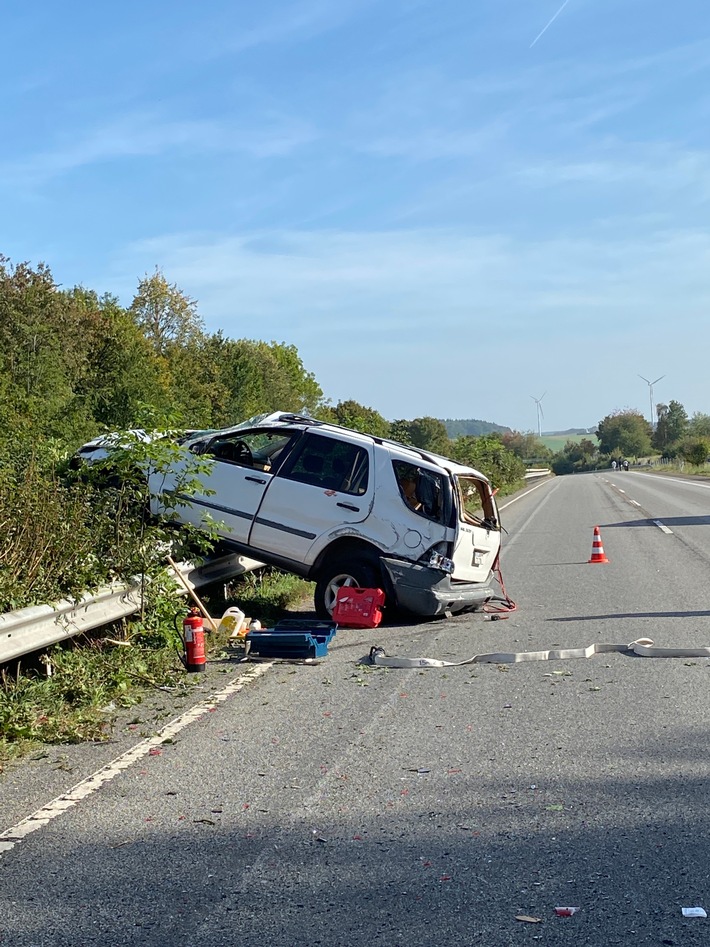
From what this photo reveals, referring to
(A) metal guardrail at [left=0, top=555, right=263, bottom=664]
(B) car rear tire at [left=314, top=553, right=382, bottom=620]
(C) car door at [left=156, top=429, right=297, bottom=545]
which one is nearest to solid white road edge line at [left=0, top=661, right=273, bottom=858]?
(A) metal guardrail at [left=0, top=555, right=263, bottom=664]

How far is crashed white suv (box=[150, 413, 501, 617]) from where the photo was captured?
11.1m

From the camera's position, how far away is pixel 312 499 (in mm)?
11336

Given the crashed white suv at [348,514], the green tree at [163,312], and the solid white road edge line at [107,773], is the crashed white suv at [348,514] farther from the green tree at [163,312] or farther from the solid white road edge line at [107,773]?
the green tree at [163,312]

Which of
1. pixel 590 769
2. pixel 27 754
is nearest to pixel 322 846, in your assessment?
pixel 590 769

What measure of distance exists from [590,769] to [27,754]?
3.36 metres

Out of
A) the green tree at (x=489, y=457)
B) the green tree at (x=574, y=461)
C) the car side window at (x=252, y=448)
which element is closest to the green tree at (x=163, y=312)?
the green tree at (x=489, y=457)

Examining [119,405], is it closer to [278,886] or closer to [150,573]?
[150,573]

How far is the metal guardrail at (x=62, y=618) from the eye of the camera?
7.11 m

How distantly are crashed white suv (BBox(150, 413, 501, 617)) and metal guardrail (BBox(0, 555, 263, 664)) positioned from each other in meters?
1.15

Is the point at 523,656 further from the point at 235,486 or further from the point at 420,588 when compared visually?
the point at 235,486

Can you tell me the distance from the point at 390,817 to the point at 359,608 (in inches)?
231

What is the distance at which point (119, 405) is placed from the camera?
4612 centimetres

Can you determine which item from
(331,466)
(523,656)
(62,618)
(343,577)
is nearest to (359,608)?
(343,577)

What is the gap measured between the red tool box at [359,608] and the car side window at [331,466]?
42.1 inches
